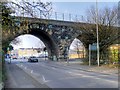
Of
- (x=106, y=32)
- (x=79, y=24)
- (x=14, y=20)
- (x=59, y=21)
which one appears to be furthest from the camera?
(x=59, y=21)

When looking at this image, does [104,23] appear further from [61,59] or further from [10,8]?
[10,8]

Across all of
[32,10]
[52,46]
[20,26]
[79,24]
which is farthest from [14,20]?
[52,46]

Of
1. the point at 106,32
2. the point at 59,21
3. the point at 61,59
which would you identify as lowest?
the point at 61,59

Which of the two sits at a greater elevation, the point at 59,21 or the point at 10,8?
the point at 59,21

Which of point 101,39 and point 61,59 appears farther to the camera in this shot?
point 61,59

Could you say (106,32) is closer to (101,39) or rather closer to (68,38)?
(101,39)

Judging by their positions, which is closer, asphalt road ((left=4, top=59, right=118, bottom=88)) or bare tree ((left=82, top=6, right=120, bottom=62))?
asphalt road ((left=4, top=59, right=118, bottom=88))

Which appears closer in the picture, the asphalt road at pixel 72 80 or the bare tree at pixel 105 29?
the asphalt road at pixel 72 80

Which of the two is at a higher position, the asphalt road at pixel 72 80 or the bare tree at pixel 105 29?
the bare tree at pixel 105 29

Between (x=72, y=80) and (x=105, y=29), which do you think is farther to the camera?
(x=105, y=29)

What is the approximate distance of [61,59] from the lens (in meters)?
65.5

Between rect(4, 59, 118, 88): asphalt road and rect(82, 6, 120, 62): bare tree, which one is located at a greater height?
rect(82, 6, 120, 62): bare tree

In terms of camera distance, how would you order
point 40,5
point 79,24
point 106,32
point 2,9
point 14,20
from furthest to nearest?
point 79,24, point 106,32, point 14,20, point 2,9, point 40,5

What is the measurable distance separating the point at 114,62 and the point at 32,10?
88.0 ft
